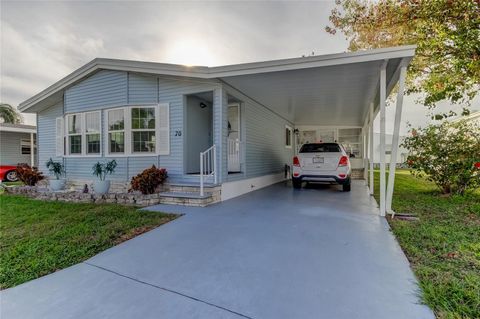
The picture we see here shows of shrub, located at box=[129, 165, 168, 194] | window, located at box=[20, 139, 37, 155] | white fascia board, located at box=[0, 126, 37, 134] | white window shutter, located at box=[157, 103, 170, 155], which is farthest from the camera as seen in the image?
window, located at box=[20, 139, 37, 155]

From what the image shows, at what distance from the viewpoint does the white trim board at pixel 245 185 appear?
6481mm

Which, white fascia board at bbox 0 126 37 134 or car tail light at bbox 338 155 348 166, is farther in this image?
white fascia board at bbox 0 126 37 134

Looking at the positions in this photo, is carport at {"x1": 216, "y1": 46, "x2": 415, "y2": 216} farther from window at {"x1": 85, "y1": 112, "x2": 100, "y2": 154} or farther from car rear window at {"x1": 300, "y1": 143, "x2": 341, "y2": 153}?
window at {"x1": 85, "y1": 112, "x2": 100, "y2": 154}

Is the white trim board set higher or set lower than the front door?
lower

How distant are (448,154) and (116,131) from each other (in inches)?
367

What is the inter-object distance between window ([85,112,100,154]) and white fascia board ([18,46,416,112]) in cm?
128

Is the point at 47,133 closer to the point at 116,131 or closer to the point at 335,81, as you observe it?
the point at 116,131

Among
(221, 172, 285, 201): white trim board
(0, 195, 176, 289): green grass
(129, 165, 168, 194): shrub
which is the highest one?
(129, 165, 168, 194): shrub

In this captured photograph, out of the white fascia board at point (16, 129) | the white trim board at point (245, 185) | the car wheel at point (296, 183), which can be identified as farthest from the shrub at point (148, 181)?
the white fascia board at point (16, 129)

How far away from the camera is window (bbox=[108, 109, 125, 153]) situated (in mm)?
7203

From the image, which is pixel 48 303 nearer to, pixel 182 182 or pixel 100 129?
pixel 182 182

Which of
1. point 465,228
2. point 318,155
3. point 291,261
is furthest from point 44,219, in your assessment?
point 465,228

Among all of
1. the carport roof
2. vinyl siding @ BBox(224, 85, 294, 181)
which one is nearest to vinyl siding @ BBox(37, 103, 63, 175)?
the carport roof

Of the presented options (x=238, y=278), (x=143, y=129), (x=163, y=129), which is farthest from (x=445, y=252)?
(x=143, y=129)
